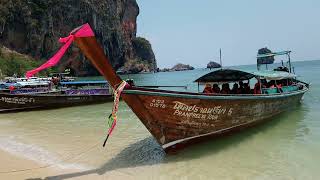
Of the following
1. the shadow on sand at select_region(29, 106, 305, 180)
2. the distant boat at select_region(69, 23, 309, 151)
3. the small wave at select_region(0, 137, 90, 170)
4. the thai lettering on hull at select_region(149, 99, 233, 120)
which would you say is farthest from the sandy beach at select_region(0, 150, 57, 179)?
the thai lettering on hull at select_region(149, 99, 233, 120)

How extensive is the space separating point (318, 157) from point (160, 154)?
4.14 m

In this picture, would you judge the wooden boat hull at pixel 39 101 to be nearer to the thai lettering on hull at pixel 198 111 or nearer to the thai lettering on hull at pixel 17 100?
the thai lettering on hull at pixel 17 100

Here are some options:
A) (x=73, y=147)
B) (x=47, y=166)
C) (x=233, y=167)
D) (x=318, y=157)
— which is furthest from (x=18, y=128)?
(x=318, y=157)

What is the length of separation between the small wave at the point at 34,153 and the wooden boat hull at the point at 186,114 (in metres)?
2.06

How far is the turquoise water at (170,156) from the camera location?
8812mm

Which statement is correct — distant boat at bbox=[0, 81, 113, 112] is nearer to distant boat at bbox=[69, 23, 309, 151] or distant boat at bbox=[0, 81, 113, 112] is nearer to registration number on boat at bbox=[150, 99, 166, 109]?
distant boat at bbox=[69, 23, 309, 151]

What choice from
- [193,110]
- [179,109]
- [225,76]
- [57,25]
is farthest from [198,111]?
[57,25]

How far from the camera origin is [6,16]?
6838 cm

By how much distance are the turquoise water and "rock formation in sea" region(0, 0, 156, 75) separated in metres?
59.1

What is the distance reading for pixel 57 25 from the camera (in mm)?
79875

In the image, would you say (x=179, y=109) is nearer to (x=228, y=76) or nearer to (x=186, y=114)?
(x=186, y=114)

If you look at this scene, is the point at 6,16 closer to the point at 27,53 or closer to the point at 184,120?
the point at 27,53

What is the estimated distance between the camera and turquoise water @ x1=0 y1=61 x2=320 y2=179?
28.9 feet

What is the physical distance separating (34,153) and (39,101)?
11815 millimetres
